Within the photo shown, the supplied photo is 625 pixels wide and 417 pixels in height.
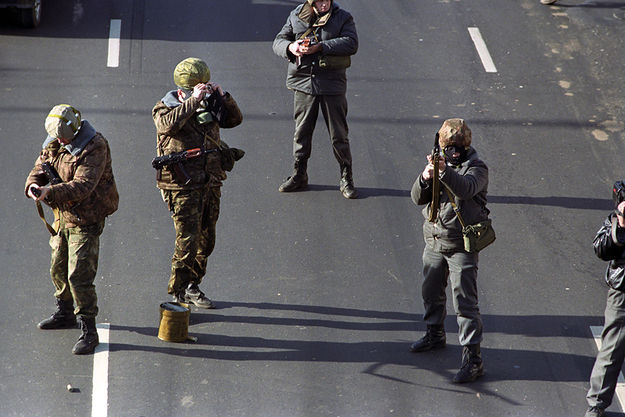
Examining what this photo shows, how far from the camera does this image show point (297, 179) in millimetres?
10070

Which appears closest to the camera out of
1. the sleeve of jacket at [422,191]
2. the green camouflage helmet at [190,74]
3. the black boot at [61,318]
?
the sleeve of jacket at [422,191]

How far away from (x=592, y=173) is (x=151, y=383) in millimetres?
5871

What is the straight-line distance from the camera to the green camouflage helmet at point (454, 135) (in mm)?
6902

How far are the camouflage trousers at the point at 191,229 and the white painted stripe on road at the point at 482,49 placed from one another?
6117 millimetres

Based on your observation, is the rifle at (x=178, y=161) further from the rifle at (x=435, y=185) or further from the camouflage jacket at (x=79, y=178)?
the rifle at (x=435, y=185)

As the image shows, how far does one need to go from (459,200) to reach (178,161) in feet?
7.55

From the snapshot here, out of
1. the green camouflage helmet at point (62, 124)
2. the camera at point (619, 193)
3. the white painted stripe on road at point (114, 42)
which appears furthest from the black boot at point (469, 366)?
the white painted stripe on road at point (114, 42)

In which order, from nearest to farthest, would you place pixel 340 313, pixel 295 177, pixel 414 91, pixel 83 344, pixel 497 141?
1. pixel 83 344
2. pixel 340 313
3. pixel 295 177
4. pixel 497 141
5. pixel 414 91

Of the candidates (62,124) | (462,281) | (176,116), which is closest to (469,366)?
(462,281)

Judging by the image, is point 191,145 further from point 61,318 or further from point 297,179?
point 297,179

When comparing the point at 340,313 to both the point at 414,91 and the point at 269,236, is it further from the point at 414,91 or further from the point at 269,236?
the point at 414,91

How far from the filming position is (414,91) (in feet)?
40.0

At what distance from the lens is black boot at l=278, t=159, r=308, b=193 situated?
10008 millimetres

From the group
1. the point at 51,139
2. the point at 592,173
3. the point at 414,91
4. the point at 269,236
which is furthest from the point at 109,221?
the point at 592,173
